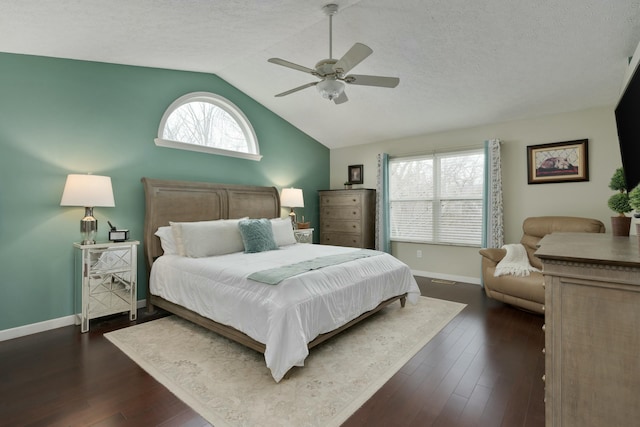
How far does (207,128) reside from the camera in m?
4.41

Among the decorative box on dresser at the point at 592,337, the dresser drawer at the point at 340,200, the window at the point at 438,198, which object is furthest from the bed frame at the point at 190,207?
the window at the point at 438,198

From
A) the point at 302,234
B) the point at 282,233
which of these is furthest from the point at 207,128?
the point at 302,234

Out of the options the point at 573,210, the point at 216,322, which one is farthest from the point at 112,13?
the point at 573,210

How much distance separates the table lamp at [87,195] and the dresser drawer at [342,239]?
12.1 feet

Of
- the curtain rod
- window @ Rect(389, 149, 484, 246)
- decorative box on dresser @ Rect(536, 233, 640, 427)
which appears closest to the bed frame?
decorative box on dresser @ Rect(536, 233, 640, 427)

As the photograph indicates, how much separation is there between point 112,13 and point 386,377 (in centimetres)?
346

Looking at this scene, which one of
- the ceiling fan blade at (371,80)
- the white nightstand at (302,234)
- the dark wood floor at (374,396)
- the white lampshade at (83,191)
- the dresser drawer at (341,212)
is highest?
the ceiling fan blade at (371,80)

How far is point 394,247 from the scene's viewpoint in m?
5.61

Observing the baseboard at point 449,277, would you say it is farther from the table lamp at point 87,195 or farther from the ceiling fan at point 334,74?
the table lamp at point 87,195

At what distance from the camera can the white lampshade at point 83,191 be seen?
2.89m

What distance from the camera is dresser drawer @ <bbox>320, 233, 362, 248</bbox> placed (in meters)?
5.53

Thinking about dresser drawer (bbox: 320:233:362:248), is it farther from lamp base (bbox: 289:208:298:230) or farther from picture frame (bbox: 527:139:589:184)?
picture frame (bbox: 527:139:589:184)

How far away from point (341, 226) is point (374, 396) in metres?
3.89

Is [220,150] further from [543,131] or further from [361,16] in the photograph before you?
[543,131]
